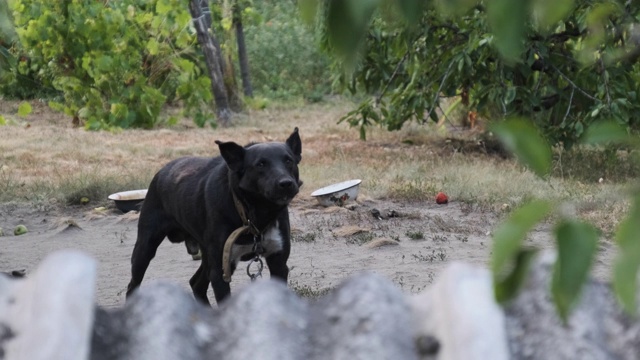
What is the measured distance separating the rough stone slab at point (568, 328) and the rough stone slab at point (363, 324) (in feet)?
Result: 0.65

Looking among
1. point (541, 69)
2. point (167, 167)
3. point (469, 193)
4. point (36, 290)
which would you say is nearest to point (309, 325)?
point (36, 290)

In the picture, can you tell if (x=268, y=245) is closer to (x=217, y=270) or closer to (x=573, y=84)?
(x=217, y=270)

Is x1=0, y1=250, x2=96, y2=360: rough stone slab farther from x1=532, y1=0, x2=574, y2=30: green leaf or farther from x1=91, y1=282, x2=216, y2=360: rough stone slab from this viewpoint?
x1=532, y1=0, x2=574, y2=30: green leaf

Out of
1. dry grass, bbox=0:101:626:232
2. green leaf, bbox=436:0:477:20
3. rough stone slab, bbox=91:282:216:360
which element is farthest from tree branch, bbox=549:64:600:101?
green leaf, bbox=436:0:477:20

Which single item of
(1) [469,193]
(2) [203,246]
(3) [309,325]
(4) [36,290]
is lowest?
(1) [469,193]

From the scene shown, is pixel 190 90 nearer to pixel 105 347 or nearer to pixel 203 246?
pixel 203 246

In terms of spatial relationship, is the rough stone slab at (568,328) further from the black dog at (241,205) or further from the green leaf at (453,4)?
the black dog at (241,205)

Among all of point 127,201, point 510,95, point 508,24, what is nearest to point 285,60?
point 510,95

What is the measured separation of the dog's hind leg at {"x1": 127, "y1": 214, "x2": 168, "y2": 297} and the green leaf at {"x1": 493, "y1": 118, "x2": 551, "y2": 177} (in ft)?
17.9

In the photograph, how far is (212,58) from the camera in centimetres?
1673

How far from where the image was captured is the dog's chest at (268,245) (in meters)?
5.85

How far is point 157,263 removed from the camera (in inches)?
307

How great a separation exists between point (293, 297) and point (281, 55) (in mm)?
21439

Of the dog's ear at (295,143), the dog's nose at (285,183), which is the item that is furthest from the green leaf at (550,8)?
the dog's ear at (295,143)
